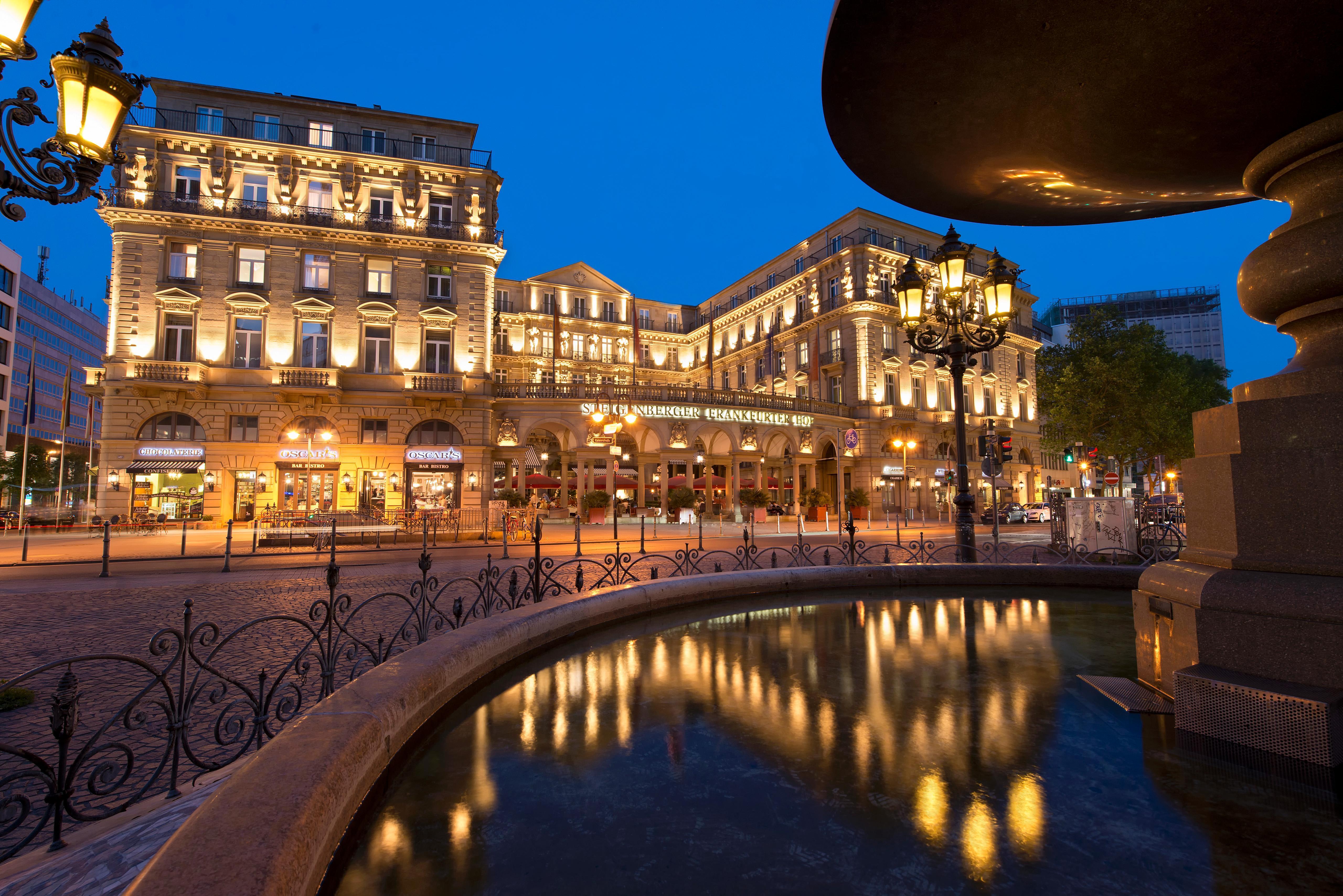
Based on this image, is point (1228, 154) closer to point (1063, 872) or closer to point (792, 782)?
point (1063, 872)

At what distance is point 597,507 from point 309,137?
78.8 feet

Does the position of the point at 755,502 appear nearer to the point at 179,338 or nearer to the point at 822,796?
the point at 179,338

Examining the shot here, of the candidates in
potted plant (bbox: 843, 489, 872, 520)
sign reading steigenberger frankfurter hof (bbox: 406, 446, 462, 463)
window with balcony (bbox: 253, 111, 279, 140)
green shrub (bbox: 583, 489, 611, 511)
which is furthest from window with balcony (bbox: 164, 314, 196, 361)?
potted plant (bbox: 843, 489, 872, 520)

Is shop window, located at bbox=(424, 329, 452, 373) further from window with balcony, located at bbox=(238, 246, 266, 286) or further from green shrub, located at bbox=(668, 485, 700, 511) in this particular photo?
green shrub, located at bbox=(668, 485, 700, 511)

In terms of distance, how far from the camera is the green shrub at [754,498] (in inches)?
1284

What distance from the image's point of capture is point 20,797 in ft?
7.39

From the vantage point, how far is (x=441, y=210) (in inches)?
1265

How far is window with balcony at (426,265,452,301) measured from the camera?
1231 inches

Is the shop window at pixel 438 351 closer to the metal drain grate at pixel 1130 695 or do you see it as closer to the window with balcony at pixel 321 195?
the window with balcony at pixel 321 195

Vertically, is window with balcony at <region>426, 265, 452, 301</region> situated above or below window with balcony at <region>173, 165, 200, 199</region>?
below

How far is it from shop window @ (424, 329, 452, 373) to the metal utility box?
2744cm

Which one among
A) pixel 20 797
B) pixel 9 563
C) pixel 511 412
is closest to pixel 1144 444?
pixel 511 412

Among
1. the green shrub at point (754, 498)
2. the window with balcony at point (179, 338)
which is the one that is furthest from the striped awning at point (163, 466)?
the green shrub at point (754, 498)

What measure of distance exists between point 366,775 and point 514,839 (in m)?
0.82
